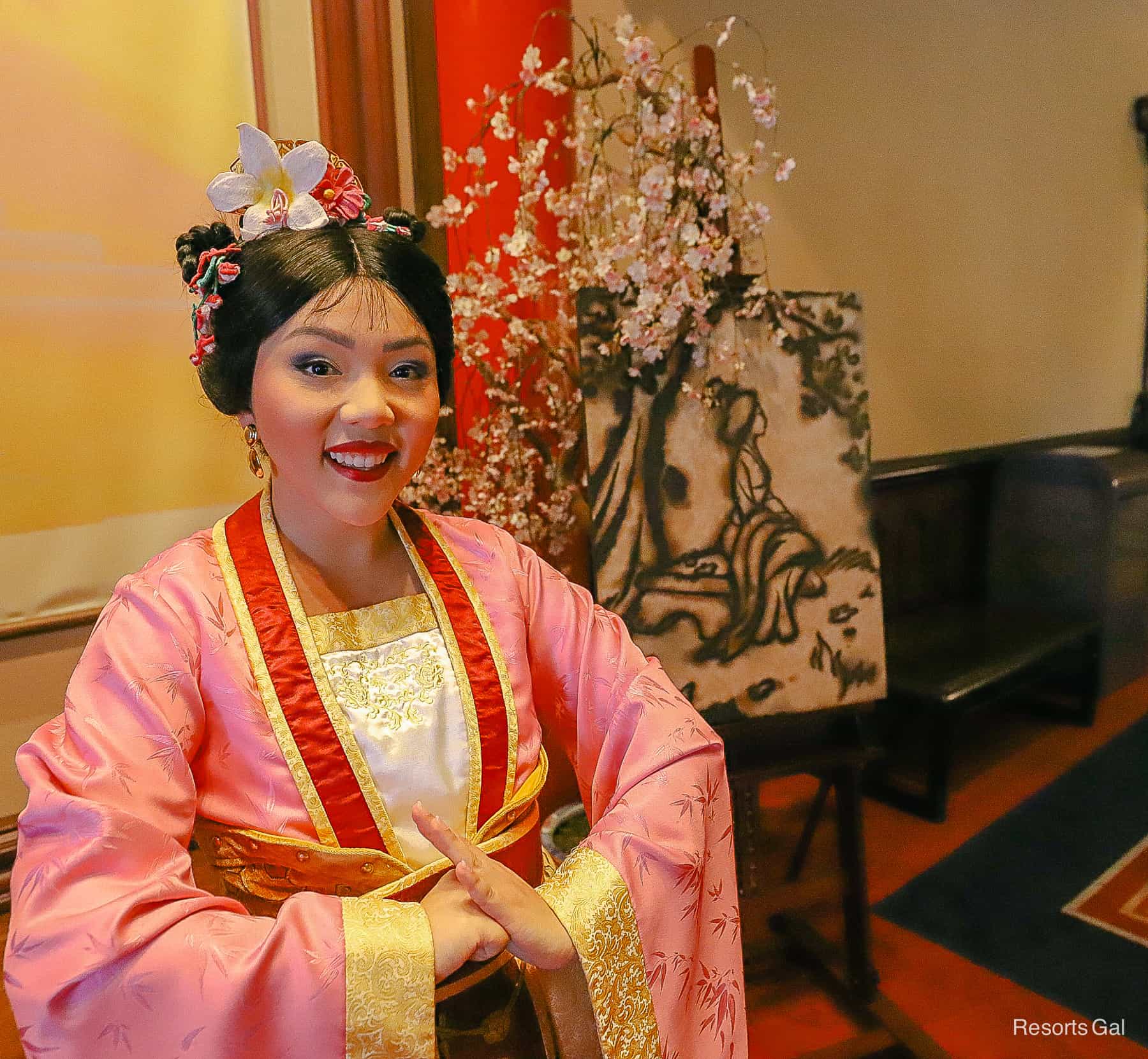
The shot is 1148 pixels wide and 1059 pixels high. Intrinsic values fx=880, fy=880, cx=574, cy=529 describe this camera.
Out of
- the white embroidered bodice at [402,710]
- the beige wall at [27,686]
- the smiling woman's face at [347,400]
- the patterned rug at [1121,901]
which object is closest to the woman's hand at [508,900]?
the white embroidered bodice at [402,710]

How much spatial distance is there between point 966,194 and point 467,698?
11.8 feet

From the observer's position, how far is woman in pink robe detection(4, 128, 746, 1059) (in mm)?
764

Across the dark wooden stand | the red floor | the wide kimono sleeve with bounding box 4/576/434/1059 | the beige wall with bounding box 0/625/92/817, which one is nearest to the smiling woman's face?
the wide kimono sleeve with bounding box 4/576/434/1059

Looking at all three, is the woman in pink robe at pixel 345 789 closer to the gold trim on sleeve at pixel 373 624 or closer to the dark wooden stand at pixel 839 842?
the gold trim on sleeve at pixel 373 624

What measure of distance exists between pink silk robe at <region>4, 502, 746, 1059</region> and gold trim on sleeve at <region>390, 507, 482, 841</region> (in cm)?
6

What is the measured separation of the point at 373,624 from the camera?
103 cm

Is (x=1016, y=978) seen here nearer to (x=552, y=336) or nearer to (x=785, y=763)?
(x=785, y=763)

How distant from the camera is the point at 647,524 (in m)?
1.69

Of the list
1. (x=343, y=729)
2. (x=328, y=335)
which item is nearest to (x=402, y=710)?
(x=343, y=729)

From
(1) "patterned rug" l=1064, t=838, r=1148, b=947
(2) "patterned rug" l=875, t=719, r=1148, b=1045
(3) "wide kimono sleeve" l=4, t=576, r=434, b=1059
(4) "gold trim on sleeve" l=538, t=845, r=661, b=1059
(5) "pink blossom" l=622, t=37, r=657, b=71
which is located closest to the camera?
(3) "wide kimono sleeve" l=4, t=576, r=434, b=1059

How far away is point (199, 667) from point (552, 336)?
1.15 m

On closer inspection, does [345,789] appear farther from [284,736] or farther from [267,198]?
[267,198]

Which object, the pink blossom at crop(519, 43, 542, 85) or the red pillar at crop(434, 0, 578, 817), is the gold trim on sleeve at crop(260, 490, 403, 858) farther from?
the pink blossom at crop(519, 43, 542, 85)

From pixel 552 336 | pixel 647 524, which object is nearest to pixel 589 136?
pixel 552 336
